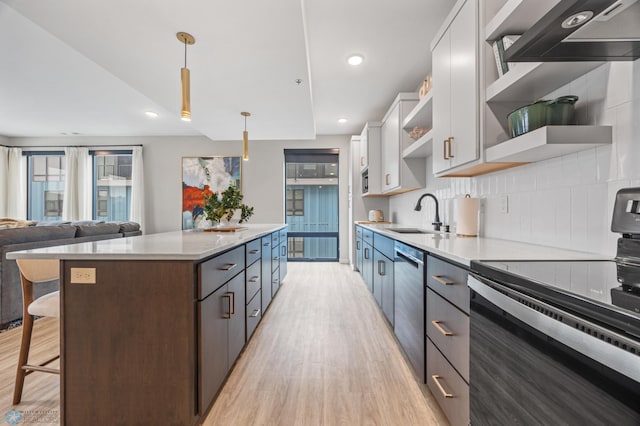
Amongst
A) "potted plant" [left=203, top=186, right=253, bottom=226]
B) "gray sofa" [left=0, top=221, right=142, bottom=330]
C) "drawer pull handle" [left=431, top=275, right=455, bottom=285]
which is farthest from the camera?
"potted plant" [left=203, top=186, right=253, bottom=226]

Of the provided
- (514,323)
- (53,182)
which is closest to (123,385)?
(514,323)

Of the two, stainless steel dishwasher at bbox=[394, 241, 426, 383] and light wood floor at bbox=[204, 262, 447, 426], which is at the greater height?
stainless steel dishwasher at bbox=[394, 241, 426, 383]

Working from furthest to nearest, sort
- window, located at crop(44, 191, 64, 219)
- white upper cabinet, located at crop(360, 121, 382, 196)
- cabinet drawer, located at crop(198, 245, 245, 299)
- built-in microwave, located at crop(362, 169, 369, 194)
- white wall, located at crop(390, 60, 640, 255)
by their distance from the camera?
window, located at crop(44, 191, 64, 219) < built-in microwave, located at crop(362, 169, 369, 194) < white upper cabinet, located at crop(360, 121, 382, 196) < cabinet drawer, located at crop(198, 245, 245, 299) < white wall, located at crop(390, 60, 640, 255)

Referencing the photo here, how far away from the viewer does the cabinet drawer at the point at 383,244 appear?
2.33m

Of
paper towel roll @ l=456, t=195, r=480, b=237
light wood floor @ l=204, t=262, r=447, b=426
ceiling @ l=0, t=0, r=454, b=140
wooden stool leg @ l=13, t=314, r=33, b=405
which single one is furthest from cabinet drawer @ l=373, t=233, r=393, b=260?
wooden stool leg @ l=13, t=314, r=33, b=405

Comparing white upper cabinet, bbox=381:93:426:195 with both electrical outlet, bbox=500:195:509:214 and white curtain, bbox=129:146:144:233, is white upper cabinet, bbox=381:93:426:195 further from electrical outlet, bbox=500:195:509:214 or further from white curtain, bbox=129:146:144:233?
white curtain, bbox=129:146:144:233

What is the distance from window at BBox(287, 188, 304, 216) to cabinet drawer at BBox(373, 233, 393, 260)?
324 cm

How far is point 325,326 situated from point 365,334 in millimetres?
376

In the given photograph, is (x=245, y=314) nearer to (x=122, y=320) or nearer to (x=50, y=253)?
(x=122, y=320)

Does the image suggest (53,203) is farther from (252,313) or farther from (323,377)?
(323,377)

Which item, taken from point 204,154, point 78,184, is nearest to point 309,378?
point 204,154

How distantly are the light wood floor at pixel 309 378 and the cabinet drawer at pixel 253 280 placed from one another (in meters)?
0.40

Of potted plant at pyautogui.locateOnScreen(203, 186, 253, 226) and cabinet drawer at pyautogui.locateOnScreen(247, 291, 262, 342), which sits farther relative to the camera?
potted plant at pyautogui.locateOnScreen(203, 186, 253, 226)

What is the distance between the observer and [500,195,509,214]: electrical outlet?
1.81 meters
